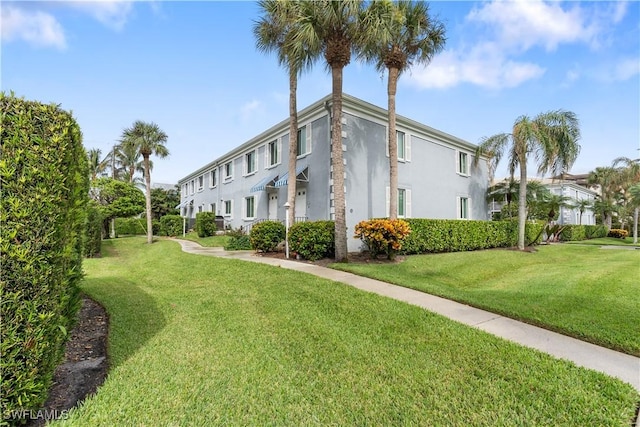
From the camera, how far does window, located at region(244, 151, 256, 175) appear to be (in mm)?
19906

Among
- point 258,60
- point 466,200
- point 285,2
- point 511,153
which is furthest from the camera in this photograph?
point 466,200

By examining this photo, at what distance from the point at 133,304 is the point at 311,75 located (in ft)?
32.1

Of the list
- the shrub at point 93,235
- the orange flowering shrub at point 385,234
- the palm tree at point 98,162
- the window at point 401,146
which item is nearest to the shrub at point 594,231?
the window at point 401,146

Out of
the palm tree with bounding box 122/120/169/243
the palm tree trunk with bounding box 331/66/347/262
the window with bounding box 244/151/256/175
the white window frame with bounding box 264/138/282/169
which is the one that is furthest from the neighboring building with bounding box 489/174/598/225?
the palm tree with bounding box 122/120/169/243

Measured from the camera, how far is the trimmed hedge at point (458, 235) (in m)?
12.7

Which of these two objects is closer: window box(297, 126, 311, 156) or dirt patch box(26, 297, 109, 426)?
dirt patch box(26, 297, 109, 426)

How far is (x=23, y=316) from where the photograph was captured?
2211mm

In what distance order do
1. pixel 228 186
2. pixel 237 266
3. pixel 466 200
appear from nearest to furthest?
pixel 237 266
pixel 466 200
pixel 228 186

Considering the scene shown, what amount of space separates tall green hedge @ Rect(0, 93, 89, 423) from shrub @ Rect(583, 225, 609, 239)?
34.4 m

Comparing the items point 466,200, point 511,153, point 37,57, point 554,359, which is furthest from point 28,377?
point 466,200

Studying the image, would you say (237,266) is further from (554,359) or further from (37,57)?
(554,359)

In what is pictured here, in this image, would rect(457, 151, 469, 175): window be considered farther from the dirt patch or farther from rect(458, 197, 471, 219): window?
the dirt patch

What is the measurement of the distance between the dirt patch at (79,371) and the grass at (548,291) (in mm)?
5714

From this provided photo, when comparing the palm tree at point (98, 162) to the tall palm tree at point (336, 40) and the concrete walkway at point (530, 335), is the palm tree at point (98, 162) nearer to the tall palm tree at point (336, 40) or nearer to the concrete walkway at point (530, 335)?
the tall palm tree at point (336, 40)
